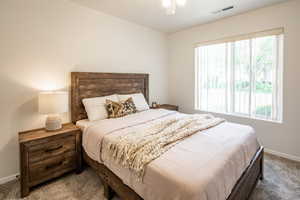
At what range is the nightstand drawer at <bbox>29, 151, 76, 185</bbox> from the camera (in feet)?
6.22

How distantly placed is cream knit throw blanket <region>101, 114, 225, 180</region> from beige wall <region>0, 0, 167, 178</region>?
1387 millimetres

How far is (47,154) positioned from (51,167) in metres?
0.19

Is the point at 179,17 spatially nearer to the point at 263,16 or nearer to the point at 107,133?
the point at 263,16

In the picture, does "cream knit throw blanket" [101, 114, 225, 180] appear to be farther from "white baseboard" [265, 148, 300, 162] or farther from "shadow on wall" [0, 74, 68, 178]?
"white baseboard" [265, 148, 300, 162]

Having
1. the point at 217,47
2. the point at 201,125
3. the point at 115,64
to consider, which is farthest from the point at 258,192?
the point at 115,64

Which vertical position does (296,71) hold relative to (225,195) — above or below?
above

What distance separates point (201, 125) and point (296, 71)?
75.5 inches

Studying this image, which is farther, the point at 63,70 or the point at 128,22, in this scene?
the point at 128,22

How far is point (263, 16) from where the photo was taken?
2742 mm

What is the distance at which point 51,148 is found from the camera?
6.60ft

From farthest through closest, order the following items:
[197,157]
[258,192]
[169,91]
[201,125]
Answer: [169,91]
[201,125]
[258,192]
[197,157]

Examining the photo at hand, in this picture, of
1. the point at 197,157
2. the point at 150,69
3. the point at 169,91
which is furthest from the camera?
the point at 169,91

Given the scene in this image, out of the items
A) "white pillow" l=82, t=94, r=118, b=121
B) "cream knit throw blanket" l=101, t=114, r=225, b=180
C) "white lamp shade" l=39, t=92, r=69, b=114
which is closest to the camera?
"cream knit throw blanket" l=101, t=114, r=225, b=180

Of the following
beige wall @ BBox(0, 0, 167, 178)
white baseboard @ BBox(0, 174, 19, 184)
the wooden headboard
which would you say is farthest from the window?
white baseboard @ BBox(0, 174, 19, 184)
